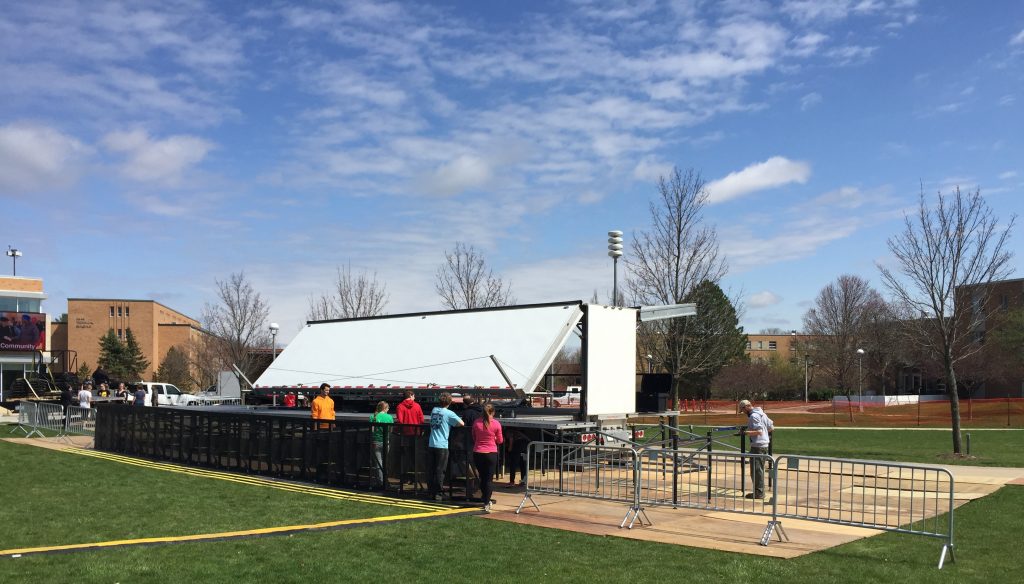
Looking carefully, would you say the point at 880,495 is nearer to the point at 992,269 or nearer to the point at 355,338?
the point at 992,269

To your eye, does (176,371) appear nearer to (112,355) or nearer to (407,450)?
(112,355)

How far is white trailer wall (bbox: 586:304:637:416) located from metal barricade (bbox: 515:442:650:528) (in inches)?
48.0

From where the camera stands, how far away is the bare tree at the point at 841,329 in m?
73.8

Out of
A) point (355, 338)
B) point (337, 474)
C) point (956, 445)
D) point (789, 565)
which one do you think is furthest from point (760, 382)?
point (789, 565)

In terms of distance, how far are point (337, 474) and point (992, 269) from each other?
18264 mm

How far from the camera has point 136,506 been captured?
12383 millimetres

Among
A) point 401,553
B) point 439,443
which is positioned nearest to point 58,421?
point 439,443

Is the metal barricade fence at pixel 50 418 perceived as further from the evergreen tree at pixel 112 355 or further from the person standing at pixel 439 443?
the evergreen tree at pixel 112 355

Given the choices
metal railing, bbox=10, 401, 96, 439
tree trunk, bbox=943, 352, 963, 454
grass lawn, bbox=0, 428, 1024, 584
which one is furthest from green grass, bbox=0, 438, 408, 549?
tree trunk, bbox=943, 352, 963, 454

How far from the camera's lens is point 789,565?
8.73m

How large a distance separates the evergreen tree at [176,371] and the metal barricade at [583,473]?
183ft

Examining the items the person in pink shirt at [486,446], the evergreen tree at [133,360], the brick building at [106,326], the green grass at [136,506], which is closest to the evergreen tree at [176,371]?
the evergreen tree at [133,360]

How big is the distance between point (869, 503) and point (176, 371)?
2556 inches

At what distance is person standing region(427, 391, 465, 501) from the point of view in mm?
13305
